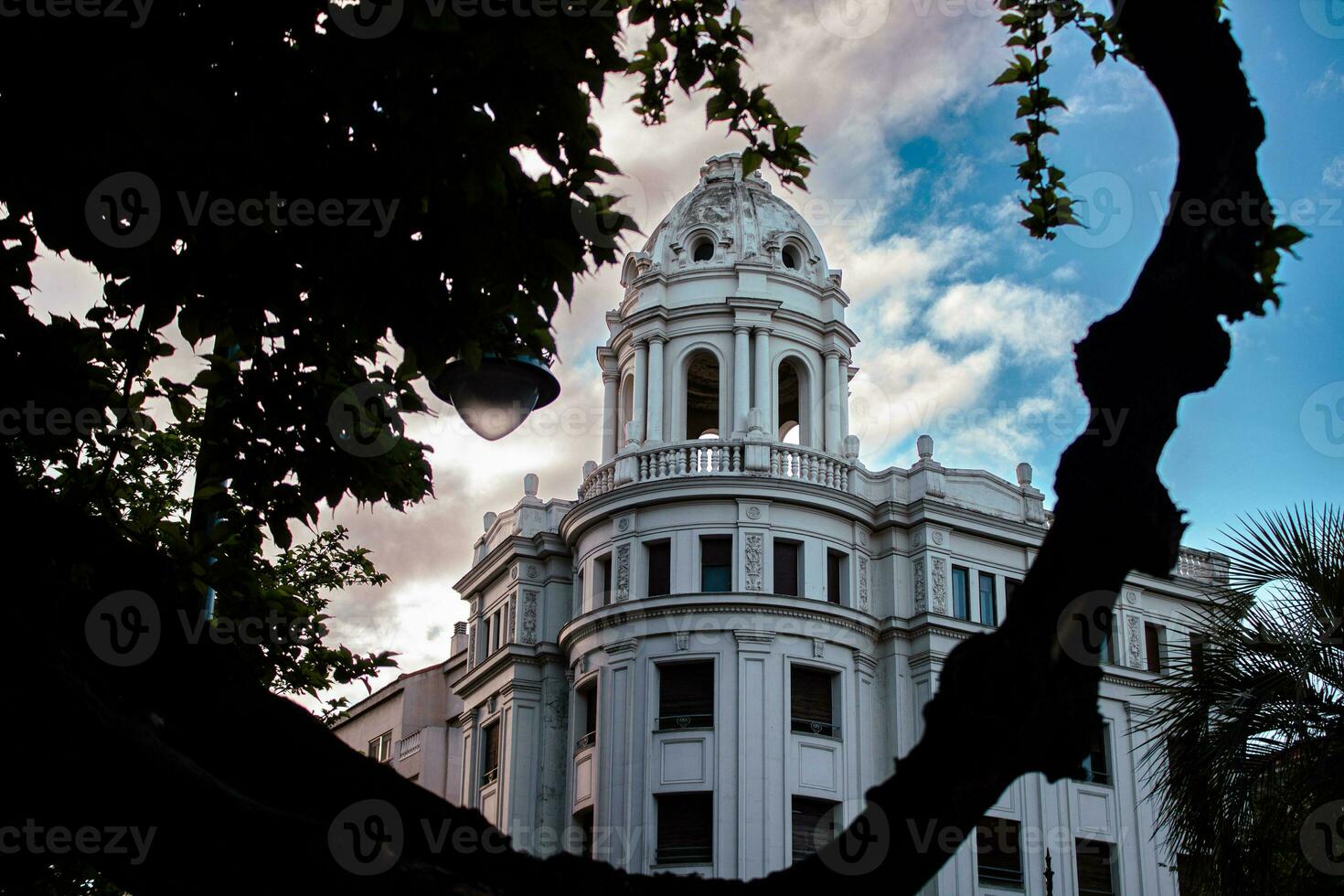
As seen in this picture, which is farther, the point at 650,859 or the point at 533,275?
the point at 650,859

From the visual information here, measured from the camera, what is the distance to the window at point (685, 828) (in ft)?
117

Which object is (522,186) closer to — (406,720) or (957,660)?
(957,660)

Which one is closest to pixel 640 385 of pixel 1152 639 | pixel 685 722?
pixel 685 722

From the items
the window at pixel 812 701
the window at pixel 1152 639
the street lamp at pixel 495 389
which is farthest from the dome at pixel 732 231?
the street lamp at pixel 495 389

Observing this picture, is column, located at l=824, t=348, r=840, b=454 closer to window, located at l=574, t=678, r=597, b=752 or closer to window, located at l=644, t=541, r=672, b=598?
window, located at l=644, t=541, r=672, b=598

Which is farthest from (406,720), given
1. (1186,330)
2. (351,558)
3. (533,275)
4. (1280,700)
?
(1186,330)

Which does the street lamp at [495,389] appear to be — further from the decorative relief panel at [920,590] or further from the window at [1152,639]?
the window at [1152,639]

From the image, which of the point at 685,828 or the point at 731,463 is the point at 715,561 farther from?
the point at 685,828

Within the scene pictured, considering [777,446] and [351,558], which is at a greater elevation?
[777,446]

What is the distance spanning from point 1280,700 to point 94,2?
33.3 feet

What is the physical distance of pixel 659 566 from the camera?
38.8 metres

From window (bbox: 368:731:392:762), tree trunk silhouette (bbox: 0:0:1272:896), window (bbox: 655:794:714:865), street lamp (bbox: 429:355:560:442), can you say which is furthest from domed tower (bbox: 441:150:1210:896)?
tree trunk silhouette (bbox: 0:0:1272:896)

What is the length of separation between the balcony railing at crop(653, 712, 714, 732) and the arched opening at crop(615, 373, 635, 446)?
30.6 feet

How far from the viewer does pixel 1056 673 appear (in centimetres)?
415
